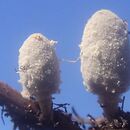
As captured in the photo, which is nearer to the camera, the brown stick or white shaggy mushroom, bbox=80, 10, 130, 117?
white shaggy mushroom, bbox=80, 10, 130, 117

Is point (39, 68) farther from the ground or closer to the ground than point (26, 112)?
farther from the ground

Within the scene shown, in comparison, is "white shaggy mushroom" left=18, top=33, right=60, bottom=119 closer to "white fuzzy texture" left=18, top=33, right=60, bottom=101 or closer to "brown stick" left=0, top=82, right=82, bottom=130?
"white fuzzy texture" left=18, top=33, right=60, bottom=101

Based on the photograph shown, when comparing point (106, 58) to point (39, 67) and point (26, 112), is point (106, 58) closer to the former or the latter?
point (39, 67)

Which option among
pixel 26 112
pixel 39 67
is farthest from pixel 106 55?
pixel 26 112

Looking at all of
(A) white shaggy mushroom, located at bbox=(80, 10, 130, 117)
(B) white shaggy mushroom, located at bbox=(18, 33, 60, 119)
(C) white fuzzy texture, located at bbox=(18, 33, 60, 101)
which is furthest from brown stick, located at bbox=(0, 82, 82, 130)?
(A) white shaggy mushroom, located at bbox=(80, 10, 130, 117)

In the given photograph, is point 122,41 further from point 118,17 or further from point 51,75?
point 51,75

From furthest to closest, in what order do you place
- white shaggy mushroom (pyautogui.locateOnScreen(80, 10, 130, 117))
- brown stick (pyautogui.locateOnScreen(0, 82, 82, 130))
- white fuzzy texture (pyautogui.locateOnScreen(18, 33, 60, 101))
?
1. brown stick (pyautogui.locateOnScreen(0, 82, 82, 130))
2. white fuzzy texture (pyautogui.locateOnScreen(18, 33, 60, 101))
3. white shaggy mushroom (pyautogui.locateOnScreen(80, 10, 130, 117))

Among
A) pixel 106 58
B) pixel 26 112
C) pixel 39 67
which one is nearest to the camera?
pixel 106 58

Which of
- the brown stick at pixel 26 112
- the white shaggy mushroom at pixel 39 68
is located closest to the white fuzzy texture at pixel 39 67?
the white shaggy mushroom at pixel 39 68
